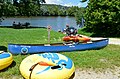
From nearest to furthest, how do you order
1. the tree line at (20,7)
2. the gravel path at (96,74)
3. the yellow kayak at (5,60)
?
the yellow kayak at (5,60) → the gravel path at (96,74) → the tree line at (20,7)

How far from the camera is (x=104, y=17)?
1021 inches

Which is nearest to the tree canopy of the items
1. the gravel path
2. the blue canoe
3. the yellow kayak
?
the blue canoe

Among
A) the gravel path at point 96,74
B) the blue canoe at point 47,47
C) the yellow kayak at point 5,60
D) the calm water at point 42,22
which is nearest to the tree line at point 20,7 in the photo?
the calm water at point 42,22

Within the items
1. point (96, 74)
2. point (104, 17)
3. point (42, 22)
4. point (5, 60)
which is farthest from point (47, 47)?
point (42, 22)

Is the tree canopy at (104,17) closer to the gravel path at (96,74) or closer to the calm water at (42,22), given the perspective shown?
the gravel path at (96,74)

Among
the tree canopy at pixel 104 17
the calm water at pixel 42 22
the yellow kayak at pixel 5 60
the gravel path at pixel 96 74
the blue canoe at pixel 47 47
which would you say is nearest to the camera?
the yellow kayak at pixel 5 60

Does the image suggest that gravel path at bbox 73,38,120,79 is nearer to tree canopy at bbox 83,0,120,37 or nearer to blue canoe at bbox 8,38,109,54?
blue canoe at bbox 8,38,109,54

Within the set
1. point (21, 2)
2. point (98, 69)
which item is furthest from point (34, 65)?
point (21, 2)

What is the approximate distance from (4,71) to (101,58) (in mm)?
4898

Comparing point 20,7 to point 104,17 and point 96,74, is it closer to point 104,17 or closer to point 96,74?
point 104,17

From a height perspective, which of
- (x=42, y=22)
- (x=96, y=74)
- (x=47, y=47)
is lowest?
(x=42, y=22)

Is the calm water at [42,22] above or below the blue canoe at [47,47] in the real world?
below

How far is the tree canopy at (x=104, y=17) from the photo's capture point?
2542 cm

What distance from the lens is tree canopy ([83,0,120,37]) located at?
1001 inches
